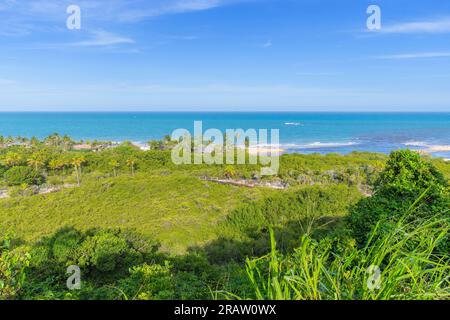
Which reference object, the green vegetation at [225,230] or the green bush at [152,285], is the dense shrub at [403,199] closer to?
the green vegetation at [225,230]

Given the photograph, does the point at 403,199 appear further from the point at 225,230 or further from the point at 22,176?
the point at 22,176

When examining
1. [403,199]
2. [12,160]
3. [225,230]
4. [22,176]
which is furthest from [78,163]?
[403,199]

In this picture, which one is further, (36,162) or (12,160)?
(12,160)

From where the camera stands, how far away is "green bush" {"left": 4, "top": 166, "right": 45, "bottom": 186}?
90.2ft

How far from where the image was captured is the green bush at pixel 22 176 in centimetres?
2750

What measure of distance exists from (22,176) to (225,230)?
21.3 m

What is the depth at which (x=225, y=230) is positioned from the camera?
16.1 meters

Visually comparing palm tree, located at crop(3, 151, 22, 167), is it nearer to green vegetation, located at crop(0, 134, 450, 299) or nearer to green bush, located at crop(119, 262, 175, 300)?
green vegetation, located at crop(0, 134, 450, 299)

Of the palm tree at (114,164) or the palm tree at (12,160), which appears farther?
the palm tree at (114,164)

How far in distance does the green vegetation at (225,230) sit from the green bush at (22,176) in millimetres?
102

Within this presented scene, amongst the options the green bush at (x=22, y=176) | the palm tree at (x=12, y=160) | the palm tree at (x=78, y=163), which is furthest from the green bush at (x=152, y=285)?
the palm tree at (x=12, y=160)

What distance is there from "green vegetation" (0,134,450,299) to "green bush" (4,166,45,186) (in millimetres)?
102
